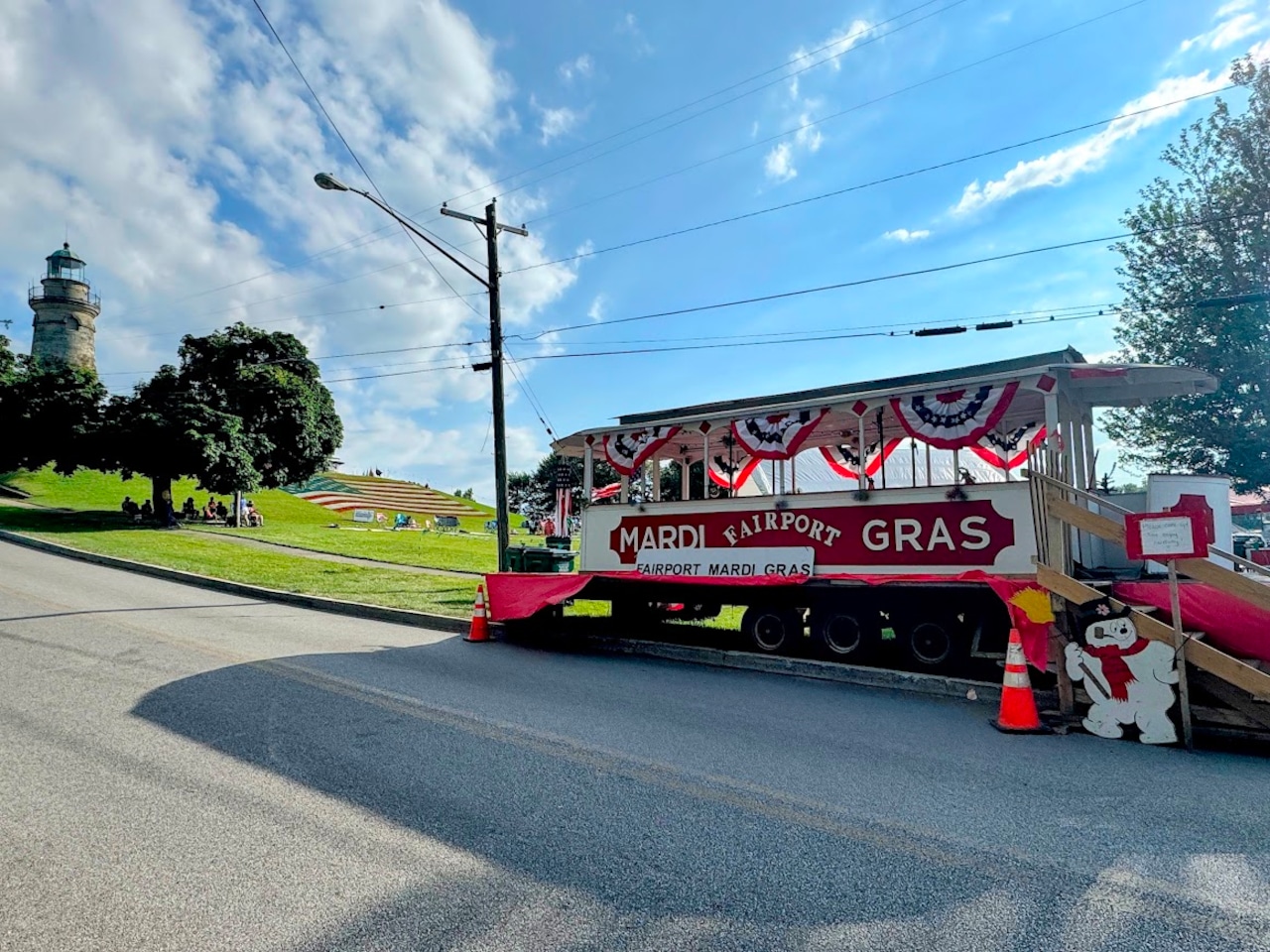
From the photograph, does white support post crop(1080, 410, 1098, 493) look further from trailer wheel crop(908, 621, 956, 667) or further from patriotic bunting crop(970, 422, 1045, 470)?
trailer wheel crop(908, 621, 956, 667)

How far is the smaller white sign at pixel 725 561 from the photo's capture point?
10.1 meters

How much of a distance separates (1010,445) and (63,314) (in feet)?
237

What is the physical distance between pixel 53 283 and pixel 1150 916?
76491 mm

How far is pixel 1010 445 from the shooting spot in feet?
39.6

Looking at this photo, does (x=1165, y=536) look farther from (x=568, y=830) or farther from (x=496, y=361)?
(x=496, y=361)

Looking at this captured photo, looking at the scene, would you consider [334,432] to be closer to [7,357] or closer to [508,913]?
[7,357]

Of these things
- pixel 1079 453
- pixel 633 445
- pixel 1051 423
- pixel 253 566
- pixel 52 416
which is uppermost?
pixel 52 416

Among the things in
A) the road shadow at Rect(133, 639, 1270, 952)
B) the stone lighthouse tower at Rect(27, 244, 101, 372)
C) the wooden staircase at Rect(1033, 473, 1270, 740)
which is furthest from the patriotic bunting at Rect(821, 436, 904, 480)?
the stone lighthouse tower at Rect(27, 244, 101, 372)

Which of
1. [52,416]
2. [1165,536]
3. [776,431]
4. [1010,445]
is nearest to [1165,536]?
[1165,536]

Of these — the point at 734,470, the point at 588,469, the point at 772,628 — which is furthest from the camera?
the point at 734,470

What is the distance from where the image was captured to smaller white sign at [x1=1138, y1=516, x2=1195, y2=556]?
5977mm

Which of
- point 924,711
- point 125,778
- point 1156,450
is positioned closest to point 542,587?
point 924,711

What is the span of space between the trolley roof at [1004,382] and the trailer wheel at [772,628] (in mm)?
2867

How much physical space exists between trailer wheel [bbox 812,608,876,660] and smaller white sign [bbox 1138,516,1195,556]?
12.2 feet
